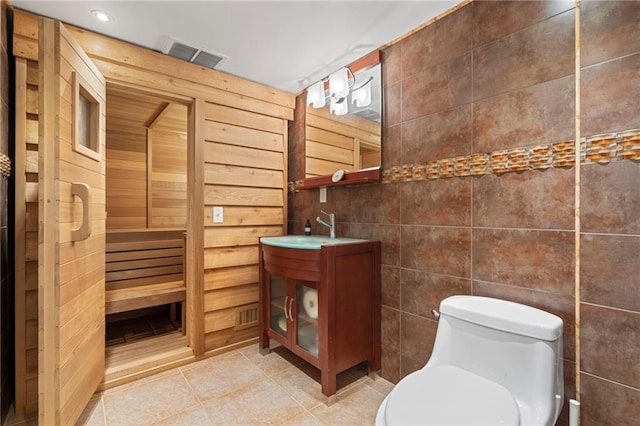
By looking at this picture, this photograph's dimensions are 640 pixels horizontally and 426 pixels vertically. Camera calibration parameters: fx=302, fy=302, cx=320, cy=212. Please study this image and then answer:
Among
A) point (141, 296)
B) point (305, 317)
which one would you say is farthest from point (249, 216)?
point (141, 296)

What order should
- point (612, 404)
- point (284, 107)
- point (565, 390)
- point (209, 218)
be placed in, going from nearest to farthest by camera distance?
point (612, 404) < point (565, 390) < point (209, 218) < point (284, 107)

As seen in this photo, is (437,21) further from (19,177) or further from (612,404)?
(19,177)

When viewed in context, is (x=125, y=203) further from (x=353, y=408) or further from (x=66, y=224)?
(x=353, y=408)

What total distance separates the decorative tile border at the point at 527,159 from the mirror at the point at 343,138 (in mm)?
231

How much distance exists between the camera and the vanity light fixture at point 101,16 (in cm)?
173

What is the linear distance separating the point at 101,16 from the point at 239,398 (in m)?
2.43

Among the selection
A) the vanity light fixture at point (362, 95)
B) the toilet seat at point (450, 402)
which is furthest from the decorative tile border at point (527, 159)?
the toilet seat at point (450, 402)

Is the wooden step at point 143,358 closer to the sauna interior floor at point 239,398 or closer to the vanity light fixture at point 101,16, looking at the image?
the sauna interior floor at point 239,398

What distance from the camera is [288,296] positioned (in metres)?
2.13

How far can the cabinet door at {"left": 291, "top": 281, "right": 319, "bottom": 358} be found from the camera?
6.56ft

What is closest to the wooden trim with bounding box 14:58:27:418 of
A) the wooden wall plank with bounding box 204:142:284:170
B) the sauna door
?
the sauna door

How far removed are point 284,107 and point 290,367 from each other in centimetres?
220

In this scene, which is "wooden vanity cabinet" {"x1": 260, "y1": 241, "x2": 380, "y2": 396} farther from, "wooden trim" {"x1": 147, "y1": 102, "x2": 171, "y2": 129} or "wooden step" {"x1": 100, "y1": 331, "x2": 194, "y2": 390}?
"wooden trim" {"x1": 147, "y1": 102, "x2": 171, "y2": 129}

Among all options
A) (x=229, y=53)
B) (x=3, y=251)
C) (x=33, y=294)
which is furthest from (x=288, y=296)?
(x=229, y=53)
